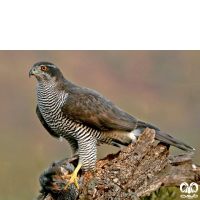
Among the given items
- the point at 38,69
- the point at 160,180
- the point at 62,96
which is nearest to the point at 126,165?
the point at 160,180

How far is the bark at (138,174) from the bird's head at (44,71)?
145 cm

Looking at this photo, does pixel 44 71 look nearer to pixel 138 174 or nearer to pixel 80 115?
pixel 80 115

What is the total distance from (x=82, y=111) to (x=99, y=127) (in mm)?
350

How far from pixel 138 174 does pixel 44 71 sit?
6.38ft

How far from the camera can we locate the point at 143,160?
13.1 feet

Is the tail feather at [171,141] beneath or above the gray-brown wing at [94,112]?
beneath

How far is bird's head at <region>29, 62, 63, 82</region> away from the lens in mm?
4035

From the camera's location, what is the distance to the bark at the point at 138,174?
147 inches

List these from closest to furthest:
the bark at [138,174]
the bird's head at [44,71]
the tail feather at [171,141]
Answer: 1. the bark at [138,174]
2. the bird's head at [44,71]
3. the tail feather at [171,141]

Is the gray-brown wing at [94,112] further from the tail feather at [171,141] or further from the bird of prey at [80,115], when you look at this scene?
the tail feather at [171,141]

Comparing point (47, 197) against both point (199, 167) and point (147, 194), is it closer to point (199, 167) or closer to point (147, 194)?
point (147, 194)

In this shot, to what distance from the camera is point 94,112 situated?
4.20 meters

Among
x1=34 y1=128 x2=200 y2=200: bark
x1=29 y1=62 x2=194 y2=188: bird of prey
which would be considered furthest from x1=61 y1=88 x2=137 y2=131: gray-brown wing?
x1=34 y1=128 x2=200 y2=200: bark

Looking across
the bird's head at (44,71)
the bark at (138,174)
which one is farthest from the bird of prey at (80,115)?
the bark at (138,174)
